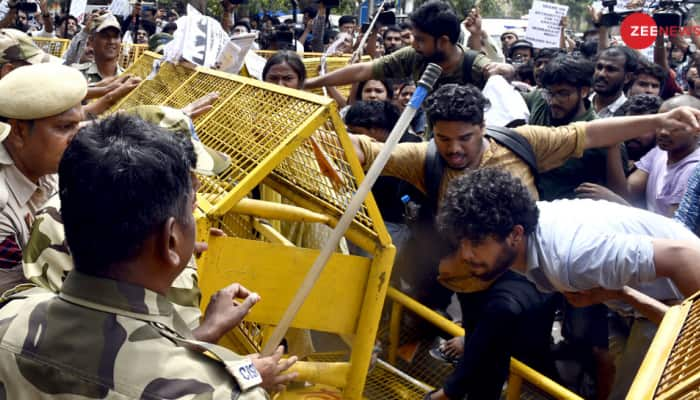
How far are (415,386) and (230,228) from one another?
3.73 ft

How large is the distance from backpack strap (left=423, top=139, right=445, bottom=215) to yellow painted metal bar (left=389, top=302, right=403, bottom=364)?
56cm

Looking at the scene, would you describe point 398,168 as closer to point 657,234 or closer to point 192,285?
point 657,234

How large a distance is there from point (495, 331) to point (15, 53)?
2.64 meters

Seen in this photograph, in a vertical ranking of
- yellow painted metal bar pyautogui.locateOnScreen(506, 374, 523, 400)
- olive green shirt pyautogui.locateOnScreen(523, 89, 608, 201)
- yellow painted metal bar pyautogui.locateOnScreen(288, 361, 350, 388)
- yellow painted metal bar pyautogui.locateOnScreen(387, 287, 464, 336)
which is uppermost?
olive green shirt pyautogui.locateOnScreen(523, 89, 608, 201)

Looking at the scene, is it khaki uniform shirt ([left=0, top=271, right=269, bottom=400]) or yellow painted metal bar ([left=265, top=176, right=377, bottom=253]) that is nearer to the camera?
khaki uniform shirt ([left=0, top=271, right=269, bottom=400])

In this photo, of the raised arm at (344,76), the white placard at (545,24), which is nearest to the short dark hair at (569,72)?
the raised arm at (344,76)

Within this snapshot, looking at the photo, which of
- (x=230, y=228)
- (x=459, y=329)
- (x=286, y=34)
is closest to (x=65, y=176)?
(x=230, y=228)

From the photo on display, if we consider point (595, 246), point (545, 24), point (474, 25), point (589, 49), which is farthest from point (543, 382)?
point (589, 49)

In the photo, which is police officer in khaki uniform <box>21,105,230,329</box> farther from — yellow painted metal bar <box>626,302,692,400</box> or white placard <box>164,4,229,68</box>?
white placard <box>164,4,229,68</box>

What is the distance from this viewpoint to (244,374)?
1333mm

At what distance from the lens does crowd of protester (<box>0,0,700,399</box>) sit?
2402 millimetres

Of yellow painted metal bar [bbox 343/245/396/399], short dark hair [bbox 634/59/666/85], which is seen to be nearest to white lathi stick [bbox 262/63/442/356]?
yellow painted metal bar [bbox 343/245/396/399]

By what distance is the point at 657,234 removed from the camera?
261 cm

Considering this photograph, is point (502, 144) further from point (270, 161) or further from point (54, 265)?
point (54, 265)
